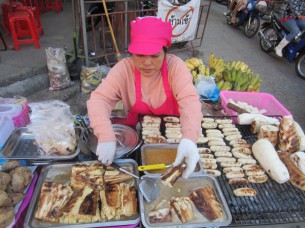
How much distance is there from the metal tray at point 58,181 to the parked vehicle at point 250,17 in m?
8.36

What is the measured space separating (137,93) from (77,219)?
120 centimetres

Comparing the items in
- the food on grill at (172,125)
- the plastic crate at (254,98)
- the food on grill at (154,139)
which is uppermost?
the food on grill at (154,139)

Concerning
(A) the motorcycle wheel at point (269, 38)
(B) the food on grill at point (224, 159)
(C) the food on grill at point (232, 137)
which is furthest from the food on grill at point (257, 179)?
(A) the motorcycle wheel at point (269, 38)

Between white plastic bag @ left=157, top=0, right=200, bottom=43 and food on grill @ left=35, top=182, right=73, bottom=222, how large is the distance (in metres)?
4.61

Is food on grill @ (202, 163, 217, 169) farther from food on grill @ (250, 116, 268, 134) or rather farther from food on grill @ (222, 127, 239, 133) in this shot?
food on grill @ (250, 116, 268, 134)

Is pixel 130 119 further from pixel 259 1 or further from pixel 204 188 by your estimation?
pixel 259 1

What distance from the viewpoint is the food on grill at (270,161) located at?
188cm

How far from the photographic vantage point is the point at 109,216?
147 centimetres

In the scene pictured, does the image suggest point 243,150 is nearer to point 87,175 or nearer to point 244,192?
point 244,192

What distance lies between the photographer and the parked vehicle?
825cm

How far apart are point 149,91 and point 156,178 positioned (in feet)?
2.90

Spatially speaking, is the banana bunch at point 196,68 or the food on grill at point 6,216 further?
the banana bunch at point 196,68

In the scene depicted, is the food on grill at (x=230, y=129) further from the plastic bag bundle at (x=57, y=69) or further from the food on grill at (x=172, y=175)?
the plastic bag bundle at (x=57, y=69)

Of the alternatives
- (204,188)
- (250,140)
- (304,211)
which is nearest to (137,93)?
(204,188)
